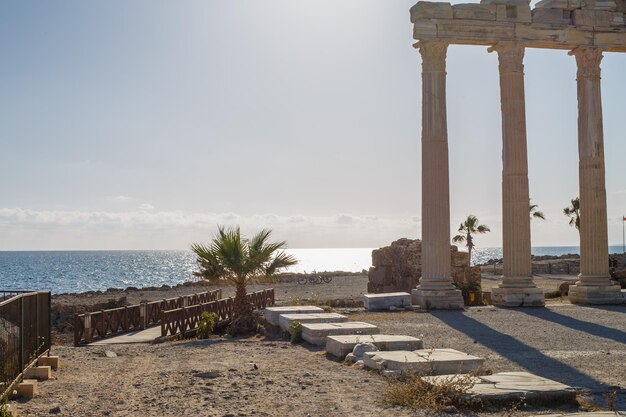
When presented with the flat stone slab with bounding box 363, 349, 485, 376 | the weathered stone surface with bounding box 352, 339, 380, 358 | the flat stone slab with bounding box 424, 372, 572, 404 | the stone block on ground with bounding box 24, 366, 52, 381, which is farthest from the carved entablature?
the stone block on ground with bounding box 24, 366, 52, 381

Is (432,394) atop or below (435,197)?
below

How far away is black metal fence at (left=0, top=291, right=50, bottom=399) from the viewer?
9570 millimetres

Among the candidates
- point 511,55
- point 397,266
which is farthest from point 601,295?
point 397,266

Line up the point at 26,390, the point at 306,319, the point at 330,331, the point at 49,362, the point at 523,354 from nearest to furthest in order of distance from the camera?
1. the point at 26,390
2. the point at 49,362
3. the point at 523,354
4. the point at 330,331
5. the point at 306,319

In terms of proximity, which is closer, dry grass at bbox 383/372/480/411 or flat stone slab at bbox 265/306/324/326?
dry grass at bbox 383/372/480/411

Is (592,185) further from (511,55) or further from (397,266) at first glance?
(397,266)

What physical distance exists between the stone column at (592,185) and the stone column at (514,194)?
237 cm

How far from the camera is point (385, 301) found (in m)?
23.0

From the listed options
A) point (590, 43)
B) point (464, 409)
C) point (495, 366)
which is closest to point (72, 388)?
point (464, 409)

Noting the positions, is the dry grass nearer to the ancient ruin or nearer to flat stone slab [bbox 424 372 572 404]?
flat stone slab [bbox 424 372 572 404]

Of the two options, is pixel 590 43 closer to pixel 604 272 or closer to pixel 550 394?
pixel 604 272

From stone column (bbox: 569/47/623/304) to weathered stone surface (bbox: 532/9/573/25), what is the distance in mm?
1153

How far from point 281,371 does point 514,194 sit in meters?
15.4

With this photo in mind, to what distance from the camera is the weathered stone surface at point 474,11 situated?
24281 millimetres
